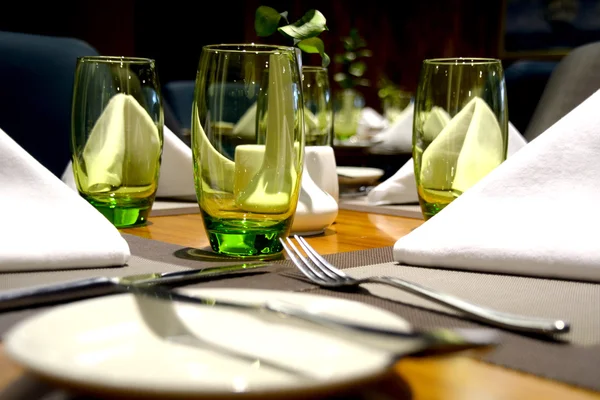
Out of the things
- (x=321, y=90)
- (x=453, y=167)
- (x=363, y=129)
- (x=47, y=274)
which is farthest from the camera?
(x=363, y=129)

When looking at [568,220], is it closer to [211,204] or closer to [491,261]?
[491,261]

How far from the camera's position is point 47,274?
62 centimetres

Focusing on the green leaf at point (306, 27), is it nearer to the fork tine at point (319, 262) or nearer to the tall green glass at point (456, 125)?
the tall green glass at point (456, 125)

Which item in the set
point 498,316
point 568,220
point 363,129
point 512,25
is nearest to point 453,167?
point 568,220

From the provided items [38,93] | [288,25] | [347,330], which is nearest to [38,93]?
[38,93]

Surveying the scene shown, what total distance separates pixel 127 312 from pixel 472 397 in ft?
0.62

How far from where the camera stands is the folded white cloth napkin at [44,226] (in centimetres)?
62

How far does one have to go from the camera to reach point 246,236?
71 centimetres

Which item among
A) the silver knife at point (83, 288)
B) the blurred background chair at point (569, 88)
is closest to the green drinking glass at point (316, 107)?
the silver knife at point (83, 288)

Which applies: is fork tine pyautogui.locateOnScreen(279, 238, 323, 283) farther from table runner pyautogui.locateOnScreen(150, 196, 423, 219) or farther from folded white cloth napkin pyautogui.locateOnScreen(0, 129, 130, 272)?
table runner pyautogui.locateOnScreen(150, 196, 423, 219)

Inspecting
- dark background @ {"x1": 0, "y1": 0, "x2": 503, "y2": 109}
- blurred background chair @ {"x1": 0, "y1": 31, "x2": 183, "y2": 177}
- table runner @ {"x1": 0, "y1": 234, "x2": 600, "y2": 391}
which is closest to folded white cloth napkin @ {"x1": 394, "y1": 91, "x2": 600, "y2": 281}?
table runner @ {"x1": 0, "y1": 234, "x2": 600, "y2": 391}

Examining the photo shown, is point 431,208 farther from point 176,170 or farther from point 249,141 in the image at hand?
point 176,170

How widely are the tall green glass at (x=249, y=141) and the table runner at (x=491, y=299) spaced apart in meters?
0.05

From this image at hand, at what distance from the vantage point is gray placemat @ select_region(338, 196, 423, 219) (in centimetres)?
107
